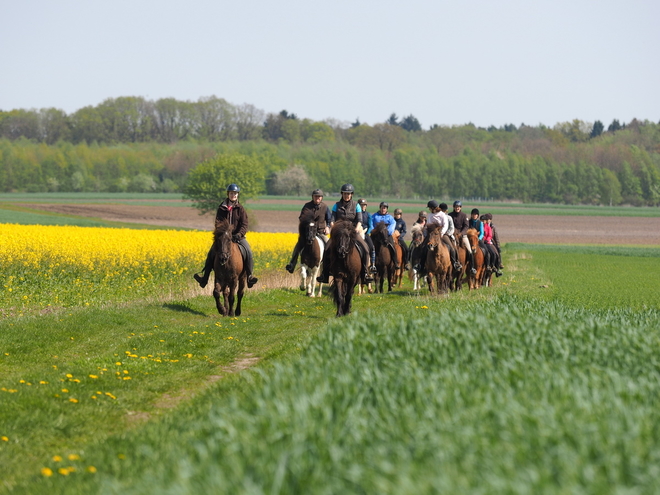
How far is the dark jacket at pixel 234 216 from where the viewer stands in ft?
54.3

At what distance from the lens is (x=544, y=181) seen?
134375 mm

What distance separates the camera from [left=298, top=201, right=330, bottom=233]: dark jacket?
19.4 meters

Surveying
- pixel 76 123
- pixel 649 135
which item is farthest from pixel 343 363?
pixel 649 135

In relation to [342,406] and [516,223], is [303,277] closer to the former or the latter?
[342,406]

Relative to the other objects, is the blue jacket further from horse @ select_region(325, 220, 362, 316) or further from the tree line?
the tree line

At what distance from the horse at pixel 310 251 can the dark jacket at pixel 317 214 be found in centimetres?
7

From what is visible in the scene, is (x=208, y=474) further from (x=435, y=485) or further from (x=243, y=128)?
(x=243, y=128)

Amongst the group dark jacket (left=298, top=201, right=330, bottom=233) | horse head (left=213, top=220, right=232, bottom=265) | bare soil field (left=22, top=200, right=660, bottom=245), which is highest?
dark jacket (left=298, top=201, right=330, bottom=233)

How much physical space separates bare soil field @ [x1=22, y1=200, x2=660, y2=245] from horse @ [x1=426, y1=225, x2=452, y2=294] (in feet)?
152

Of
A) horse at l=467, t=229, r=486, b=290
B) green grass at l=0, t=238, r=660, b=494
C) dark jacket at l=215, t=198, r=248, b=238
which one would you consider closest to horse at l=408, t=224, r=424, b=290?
horse at l=467, t=229, r=486, b=290

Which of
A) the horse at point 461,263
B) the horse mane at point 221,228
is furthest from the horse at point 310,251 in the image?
the horse at point 461,263

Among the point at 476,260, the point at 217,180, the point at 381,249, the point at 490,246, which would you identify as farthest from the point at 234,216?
the point at 217,180

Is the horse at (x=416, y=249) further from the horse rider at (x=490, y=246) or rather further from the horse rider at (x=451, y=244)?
the horse rider at (x=490, y=246)

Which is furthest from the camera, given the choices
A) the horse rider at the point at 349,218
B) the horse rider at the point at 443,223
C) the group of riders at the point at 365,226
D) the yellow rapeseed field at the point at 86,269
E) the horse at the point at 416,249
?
the horse at the point at 416,249
